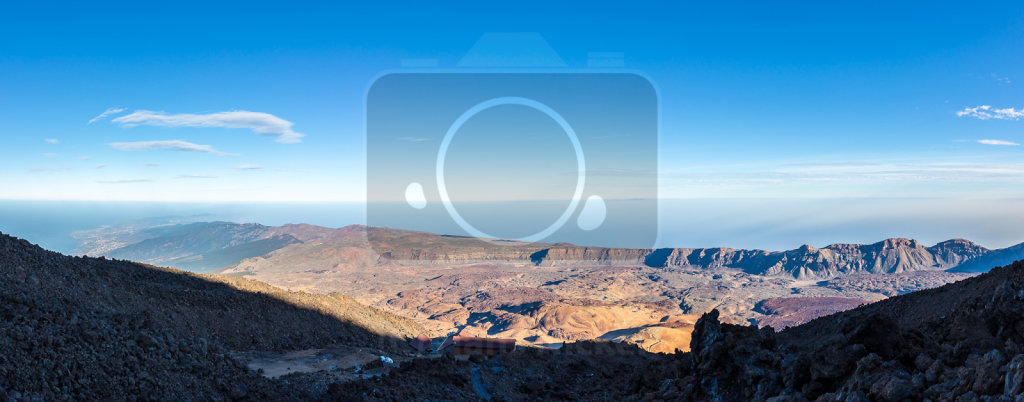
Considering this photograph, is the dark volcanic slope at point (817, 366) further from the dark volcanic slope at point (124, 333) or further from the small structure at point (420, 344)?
the small structure at point (420, 344)

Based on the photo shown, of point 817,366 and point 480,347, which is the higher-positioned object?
point 817,366

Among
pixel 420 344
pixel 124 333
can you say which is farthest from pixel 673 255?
pixel 124 333

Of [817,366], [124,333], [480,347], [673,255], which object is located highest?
[817,366]

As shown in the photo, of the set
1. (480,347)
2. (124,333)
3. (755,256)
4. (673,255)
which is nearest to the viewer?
(124,333)

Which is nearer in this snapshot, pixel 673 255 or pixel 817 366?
pixel 817 366

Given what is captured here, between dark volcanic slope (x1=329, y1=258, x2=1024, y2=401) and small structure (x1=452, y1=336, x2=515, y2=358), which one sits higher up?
dark volcanic slope (x1=329, y1=258, x2=1024, y2=401)

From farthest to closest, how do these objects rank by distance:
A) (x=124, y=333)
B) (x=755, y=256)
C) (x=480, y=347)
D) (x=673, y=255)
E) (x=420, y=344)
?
(x=673, y=255) < (x=755, y=256) < (x=420, y=344) < (x=480, y=347) < (x=124, y=333)

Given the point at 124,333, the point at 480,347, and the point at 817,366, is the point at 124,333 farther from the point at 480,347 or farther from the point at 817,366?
the point at 480,347

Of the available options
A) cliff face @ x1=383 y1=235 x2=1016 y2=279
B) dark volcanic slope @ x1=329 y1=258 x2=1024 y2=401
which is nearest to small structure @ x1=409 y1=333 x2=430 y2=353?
dark volcanic slope @ x1=329 y1=258 x2=1024 y2=401

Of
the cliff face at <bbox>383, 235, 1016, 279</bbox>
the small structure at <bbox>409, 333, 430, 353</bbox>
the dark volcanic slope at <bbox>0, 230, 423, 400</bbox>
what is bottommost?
the cliff face at <bbox>383, 235, 1016, 279</bbox>

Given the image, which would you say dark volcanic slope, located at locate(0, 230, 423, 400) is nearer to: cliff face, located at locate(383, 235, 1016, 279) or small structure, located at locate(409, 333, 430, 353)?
small structure, located at locate(409, 333, 430, 353)
